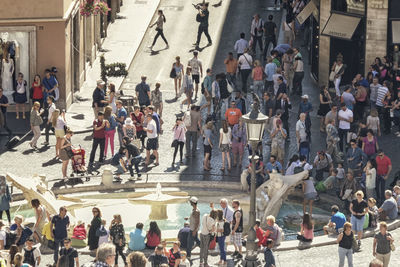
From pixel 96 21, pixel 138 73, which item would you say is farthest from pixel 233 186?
pixel 96 21

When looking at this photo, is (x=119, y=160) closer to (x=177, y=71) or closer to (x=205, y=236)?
(x=205, y=236)

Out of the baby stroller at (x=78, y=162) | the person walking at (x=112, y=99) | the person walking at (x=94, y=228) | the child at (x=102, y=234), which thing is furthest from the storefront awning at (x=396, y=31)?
the child at (x=102, y=234)

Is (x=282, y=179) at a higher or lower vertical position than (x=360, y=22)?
lower

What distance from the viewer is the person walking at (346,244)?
29.8 m

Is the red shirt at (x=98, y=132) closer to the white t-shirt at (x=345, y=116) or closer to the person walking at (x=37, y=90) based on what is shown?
the person walking at (x=37, y=90)

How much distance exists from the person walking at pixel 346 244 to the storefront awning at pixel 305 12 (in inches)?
850

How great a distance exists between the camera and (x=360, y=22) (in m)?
47.4

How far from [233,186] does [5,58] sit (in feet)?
35.0

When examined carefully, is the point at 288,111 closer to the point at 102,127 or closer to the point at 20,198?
the point at 102,127

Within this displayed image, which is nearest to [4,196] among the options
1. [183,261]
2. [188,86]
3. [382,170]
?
[183,261]

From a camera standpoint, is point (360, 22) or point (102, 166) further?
point (360, 22)

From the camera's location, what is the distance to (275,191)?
36188mm

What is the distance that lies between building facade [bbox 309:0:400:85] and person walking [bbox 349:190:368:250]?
14.7 meters

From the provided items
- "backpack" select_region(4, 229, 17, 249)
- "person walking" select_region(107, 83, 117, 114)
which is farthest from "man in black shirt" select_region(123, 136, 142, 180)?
"backpack" select_region(4, 229, 17, 249)
